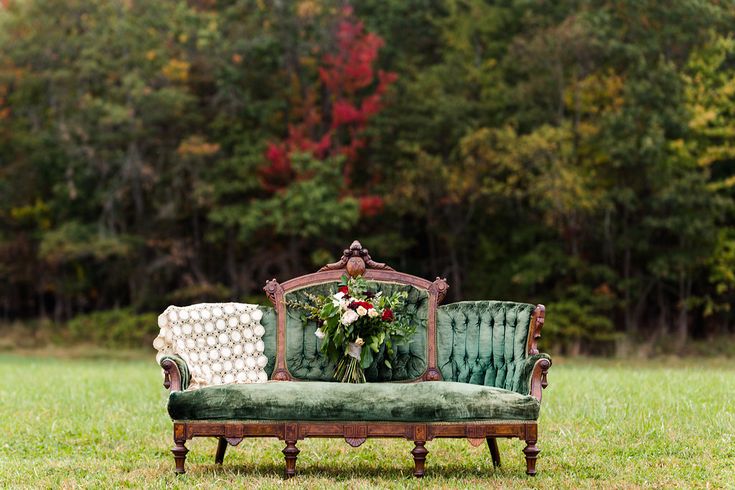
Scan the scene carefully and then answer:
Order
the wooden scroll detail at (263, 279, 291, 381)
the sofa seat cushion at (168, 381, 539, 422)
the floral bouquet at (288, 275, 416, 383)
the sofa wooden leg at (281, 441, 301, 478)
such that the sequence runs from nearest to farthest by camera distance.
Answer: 1. the sofa seat cushion at (168, 381, 539, 422)
2. the sofa wooden leg at (281, 441, 301, 478)
3. the floral bouquet at (288, 275, 416, 383)
4. the wooden scroll detail at (263, 279, 291, 381)

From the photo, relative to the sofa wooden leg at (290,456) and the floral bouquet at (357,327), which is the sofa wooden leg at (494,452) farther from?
the sofa wooden leg at (290,456)

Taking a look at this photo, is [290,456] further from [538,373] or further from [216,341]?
[538,373]

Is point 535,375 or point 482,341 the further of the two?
point 482,341

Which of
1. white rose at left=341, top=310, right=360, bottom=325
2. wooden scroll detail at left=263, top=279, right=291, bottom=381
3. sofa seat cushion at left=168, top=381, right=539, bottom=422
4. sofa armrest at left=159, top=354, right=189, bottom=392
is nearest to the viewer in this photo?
sofa seat cushion at left=168, top=381, right=539, bottom=422

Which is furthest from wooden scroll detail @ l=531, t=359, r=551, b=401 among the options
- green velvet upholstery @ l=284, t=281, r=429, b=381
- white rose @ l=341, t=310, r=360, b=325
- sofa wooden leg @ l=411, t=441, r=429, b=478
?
white rose @ l=341, t=310, r=360, b=325

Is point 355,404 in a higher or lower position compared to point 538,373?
lower

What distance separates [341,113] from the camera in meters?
24.5

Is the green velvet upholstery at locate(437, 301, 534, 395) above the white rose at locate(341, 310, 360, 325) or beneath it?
beneath

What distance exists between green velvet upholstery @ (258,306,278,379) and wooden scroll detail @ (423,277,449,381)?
3.66 ft

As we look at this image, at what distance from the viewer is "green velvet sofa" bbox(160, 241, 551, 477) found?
6.50 metres

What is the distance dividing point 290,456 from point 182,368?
961 millimetres

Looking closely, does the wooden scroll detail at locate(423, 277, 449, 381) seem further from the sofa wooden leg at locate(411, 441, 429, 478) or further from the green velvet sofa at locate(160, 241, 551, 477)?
the sofa wooden leg at locate(411, 441, 429, 478)

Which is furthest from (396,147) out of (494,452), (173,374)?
(173,374)

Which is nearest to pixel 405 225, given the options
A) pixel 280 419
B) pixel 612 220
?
pixel 612 220
